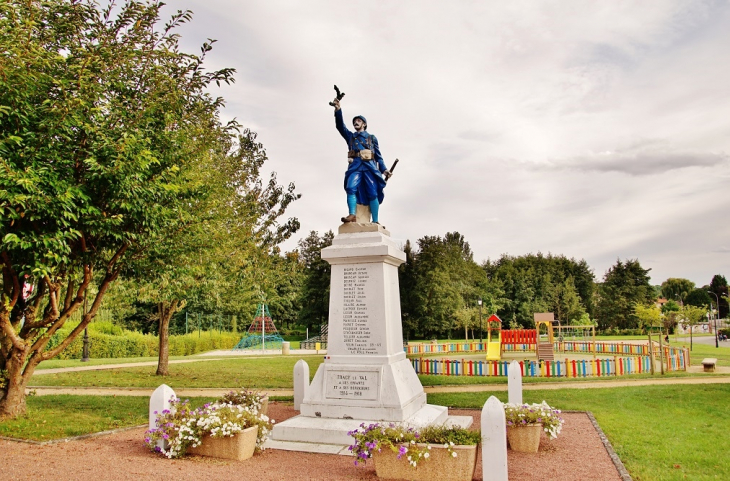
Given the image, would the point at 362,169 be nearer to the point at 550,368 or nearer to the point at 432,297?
the point at 550,368

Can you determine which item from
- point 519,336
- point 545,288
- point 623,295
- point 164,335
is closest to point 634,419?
point 164,335

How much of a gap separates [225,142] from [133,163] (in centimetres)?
1391

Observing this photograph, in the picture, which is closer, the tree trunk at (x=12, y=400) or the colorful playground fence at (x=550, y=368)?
the tree trunk at (x=12, y=400)

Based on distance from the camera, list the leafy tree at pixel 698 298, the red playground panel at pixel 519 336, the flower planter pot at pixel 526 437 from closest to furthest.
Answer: the flower planter pot at pixel 526 437, the red playground panel at pixel 519 336, the leafy tree at pixel 698 298

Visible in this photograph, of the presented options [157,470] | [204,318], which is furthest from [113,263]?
[204,318]

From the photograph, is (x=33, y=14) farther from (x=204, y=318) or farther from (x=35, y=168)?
(x=204, y=318)

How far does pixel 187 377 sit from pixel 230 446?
13.3 metres

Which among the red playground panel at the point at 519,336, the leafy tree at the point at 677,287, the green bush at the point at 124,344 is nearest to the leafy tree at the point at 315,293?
the green bush at the point at 124,344

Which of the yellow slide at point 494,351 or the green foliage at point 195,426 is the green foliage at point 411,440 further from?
the yellow slide at point 494,351

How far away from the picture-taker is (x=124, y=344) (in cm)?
3291

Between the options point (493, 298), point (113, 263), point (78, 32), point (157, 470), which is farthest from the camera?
point (493, 298)

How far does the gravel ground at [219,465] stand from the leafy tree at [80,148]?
281 cm

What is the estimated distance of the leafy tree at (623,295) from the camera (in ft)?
198

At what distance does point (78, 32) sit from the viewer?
10.2 metres
